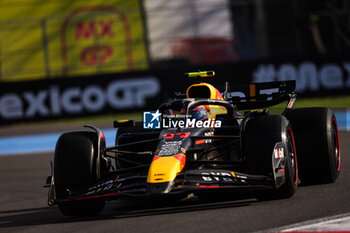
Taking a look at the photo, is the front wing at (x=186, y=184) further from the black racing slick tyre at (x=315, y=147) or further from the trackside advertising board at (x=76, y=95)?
the trackside advertising board at (x=76, y=95)

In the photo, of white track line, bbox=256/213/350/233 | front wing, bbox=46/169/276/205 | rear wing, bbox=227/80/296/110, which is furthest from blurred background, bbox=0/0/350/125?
white track line, bbox=256/213/350/233

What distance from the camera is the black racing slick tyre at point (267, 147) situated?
685 cm

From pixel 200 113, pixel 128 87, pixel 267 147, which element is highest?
pixel 200 113

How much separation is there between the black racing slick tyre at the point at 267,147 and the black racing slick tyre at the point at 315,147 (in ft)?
2.50

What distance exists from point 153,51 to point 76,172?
15893 mm

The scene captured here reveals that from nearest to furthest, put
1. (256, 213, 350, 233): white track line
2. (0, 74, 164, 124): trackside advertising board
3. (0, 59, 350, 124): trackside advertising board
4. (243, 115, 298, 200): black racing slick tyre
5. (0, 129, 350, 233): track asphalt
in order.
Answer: (256, 213, 350, 233): white track line
(0, 129, 350, 233): track asphalt
(243, 115, 298, 200): black racing slick tyre
(0, 59, 350, 124): trackside advertising board
(0, 74, 164, 124): trackside advertising board

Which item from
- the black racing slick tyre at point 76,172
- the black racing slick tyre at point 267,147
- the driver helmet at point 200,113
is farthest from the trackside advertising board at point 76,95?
the black racing slick tyre at point 267,147

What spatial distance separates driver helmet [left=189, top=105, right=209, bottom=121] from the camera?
7.82 metres

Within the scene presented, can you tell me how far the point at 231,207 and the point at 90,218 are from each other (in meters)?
1.37

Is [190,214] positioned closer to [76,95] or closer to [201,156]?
[201,156]

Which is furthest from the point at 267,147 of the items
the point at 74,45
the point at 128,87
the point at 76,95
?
the point at 74,45

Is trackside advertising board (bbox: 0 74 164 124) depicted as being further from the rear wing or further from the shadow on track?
the shadow on track

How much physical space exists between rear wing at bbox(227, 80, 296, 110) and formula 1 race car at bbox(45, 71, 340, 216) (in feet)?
2.47

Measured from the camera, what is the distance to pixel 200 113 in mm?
7875
